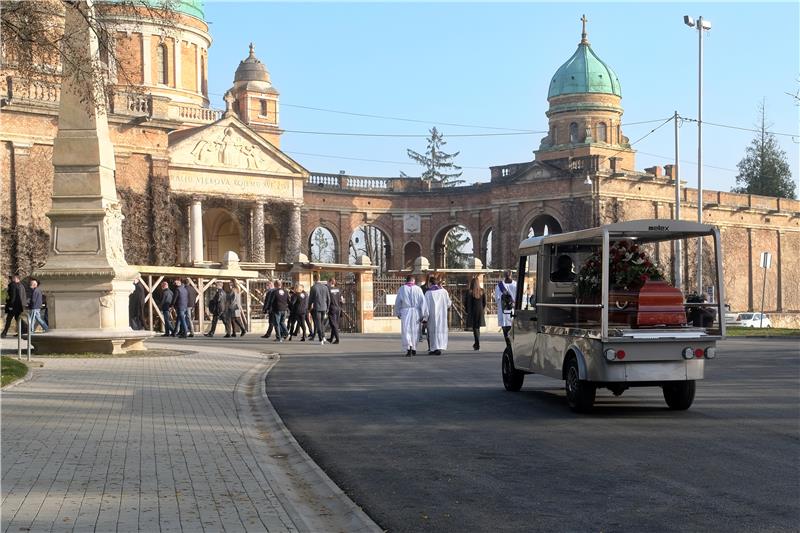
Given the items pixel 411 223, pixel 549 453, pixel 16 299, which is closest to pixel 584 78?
pixel 411 223

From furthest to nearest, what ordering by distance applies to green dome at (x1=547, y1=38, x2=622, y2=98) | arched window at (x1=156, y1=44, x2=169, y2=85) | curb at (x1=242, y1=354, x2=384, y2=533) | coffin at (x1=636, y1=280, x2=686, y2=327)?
green dome at (x1=547, y1=38, x2=622, y2=98)
arched window at (x1=156, y1=44, x2=169, y2=85)
coffin at (x1=636, y1=280, x2=686, y2=327)
curb at (x1=242, y1=354, x2=384, y2=533)

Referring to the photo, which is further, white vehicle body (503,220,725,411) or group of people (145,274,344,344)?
group of people (145,274,344,344)

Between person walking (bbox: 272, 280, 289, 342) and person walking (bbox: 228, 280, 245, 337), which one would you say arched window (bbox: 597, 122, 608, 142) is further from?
person walking (bbox: 272, 280, 289, 342)

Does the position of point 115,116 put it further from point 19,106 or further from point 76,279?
point 76,279

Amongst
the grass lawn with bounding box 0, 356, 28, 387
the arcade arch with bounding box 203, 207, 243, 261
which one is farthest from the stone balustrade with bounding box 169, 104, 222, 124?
the grass lawn with bounding box 0, 356, 28, 387

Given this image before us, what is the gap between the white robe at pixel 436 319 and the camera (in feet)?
82.7

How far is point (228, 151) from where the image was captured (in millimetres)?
56688

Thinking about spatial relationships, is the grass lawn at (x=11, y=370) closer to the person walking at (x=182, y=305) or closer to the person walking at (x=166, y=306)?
the person walking at (x=182, y=305)

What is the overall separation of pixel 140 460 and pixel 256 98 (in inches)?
2436

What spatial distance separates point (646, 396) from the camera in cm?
1488

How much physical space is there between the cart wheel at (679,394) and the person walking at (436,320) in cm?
1251

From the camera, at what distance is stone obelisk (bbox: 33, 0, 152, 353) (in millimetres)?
21125

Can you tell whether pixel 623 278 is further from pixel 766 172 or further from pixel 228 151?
pixel 766 172

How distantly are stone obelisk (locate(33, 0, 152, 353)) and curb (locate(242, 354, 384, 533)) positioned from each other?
10813 mm
